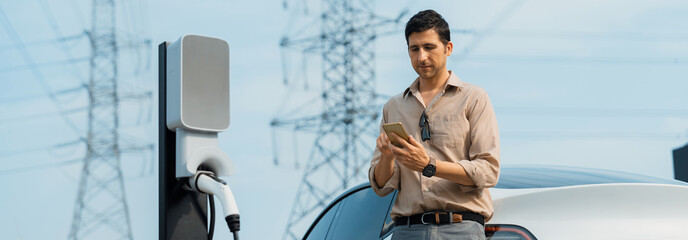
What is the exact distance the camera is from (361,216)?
3.80 metres

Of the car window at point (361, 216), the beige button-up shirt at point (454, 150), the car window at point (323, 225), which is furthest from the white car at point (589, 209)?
the car window at point (323, 225)

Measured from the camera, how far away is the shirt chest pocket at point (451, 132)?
8.76 ft

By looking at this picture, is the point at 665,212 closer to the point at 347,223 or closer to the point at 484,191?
the point at 484,191

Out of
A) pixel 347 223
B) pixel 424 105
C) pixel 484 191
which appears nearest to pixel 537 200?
pixel 484 191

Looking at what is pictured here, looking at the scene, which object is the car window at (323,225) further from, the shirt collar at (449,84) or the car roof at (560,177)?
the shirt collar at (449,84)

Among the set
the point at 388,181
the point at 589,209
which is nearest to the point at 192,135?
the point at 388,181

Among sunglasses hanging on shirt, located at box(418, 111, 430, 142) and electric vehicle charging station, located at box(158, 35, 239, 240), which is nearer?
sunglasses hanging on shirt, located at box(418, 111, 430, 142)

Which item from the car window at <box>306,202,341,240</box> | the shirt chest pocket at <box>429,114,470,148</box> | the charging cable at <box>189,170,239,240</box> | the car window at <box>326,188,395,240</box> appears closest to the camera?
the shirt chest pocket at <box>429,114,470,148</box>

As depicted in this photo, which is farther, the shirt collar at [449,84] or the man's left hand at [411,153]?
the shirt collar at [449,84]

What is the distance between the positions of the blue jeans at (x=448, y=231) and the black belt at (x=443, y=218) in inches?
0.6

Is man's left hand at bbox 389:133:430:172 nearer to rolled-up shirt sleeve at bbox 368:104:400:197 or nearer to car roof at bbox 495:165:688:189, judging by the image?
rolled-up shirt sleeve at bbox 368:104:400:197

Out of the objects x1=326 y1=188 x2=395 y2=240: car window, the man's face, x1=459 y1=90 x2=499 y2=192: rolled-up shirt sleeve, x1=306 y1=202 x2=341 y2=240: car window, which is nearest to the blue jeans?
x1=459 y1=90 x2=499 y2=192: rolled-up shirt sleeve

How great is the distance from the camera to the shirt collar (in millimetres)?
2744

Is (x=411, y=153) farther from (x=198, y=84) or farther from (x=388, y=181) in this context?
(x=198, y=84)
